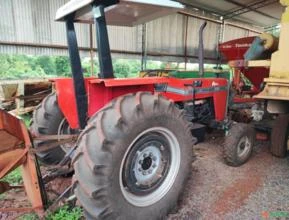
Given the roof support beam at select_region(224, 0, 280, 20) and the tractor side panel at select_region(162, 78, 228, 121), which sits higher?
the roof support beam at select_region(224, 0, 280, 20)

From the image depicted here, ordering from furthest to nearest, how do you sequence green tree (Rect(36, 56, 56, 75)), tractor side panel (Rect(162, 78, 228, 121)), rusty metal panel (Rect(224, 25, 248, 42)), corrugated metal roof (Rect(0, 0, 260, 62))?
green tree (Rect(36, 56, 56, 75)), rusty metal panel (Rect(224, 25, 248, 42)), corrugated metal roof (Rect(0, 0, 260, 62)), tractor side panel (Rect(162, 78, 228, 121))

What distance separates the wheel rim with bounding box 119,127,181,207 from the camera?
1920 millimetres

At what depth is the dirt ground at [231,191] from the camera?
228cm

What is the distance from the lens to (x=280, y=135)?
329cm

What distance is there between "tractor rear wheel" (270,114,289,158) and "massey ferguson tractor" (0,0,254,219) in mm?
1731

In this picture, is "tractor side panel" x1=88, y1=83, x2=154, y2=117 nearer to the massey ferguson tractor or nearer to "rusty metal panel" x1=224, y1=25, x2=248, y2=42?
the massey ferguson tractor

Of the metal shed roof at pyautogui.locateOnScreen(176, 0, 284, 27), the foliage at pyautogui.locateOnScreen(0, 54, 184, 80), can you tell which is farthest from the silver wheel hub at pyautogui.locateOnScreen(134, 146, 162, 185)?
the foliage at pyautogui.locateOnScreen(0, 54, 184, 80)

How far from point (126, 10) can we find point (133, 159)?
4.59 ft

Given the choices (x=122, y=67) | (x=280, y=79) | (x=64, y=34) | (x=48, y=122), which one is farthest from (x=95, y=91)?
(x=122, y=67)

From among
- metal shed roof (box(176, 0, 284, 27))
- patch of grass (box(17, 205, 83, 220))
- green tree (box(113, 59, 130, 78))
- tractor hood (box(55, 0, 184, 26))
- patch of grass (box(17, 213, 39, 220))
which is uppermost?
metal shed roof (box(176, 0, 284, 27))

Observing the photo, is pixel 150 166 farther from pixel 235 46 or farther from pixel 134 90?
pixel 235 46

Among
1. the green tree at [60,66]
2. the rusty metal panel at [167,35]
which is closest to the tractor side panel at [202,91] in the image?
the rusty metal panel at [167,35]

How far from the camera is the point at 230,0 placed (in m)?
9.06

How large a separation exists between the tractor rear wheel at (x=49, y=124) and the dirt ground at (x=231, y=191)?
295 mm
